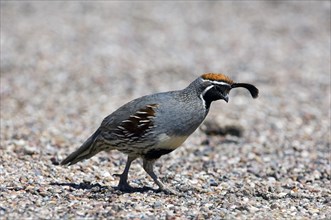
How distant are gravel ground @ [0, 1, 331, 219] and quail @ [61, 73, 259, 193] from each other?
1.58 ft

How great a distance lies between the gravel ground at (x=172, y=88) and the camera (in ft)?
24.4

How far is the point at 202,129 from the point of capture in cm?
1146

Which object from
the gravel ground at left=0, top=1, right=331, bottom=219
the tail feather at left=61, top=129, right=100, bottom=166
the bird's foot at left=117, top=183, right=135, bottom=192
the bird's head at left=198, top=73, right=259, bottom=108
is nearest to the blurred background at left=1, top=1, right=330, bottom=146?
the gravel ground at left=0, top=1, right=331, bottom=219

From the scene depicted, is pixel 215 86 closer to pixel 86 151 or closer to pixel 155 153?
pixel 155 153

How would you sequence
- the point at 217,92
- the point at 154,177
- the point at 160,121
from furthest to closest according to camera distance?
the point at 154,177 < the point at 217,92 < the point at 160,121

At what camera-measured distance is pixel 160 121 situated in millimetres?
7473

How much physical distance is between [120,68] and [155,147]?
27.0 feet

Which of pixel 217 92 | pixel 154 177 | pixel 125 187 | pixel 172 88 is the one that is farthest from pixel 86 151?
pixel 172 88

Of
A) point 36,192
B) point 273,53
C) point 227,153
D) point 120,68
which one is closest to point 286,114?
point 227,153

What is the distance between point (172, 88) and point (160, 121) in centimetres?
693

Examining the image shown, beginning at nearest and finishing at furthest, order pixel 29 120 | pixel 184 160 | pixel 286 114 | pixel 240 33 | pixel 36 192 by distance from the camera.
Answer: pixel 36 192 < pixel 184 160 < pixel 29 120 < pixel 286 114 < pixel 240 33

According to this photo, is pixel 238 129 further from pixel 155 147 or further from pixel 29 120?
pixel 155 147

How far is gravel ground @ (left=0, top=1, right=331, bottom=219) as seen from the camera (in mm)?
A: 7449

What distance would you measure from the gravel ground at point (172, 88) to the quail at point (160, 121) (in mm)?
481
